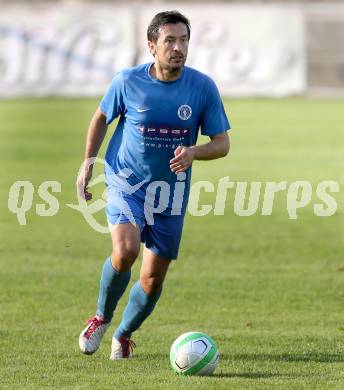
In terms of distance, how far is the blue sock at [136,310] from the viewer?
7.84 metres

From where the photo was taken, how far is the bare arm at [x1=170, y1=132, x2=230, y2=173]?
282 inches

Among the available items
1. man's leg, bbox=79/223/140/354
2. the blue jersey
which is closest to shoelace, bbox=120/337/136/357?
man's leg, bbox=79/223/140/354

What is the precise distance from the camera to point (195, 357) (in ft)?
23.3

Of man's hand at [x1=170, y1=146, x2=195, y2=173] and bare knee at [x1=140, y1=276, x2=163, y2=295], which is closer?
man's hand at [x1=170, y1=146, x2=195, y2=173]

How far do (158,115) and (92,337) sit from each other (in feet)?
5.11

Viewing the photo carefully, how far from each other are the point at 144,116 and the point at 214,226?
680cm

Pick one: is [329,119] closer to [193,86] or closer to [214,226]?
[214,226]

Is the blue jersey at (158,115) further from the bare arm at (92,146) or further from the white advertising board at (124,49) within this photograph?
the white advertising board at (124,49)

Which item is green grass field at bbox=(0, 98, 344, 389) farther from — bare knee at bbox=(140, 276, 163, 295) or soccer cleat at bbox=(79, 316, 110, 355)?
bare knee at bbox=(140, 276, 163, 295)

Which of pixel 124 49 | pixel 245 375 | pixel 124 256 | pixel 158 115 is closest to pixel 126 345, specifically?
pixel 124 256

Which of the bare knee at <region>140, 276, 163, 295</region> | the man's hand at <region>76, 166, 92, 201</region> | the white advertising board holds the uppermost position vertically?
the man's hand at <region>76, 166, 92, 201</region>

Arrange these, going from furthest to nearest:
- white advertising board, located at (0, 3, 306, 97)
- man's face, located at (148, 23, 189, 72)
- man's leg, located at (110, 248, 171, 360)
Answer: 1. white advertising board, located at (0, 3, 306, 97)
2. man's leg, located at (110, 248, 171, 360)
3. man's face, located at (148, 23, 189, 72)

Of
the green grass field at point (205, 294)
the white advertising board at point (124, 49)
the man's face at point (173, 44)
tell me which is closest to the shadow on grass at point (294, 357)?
the green grass field at point (205, 294)

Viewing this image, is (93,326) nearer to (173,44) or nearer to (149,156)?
(149,156)
